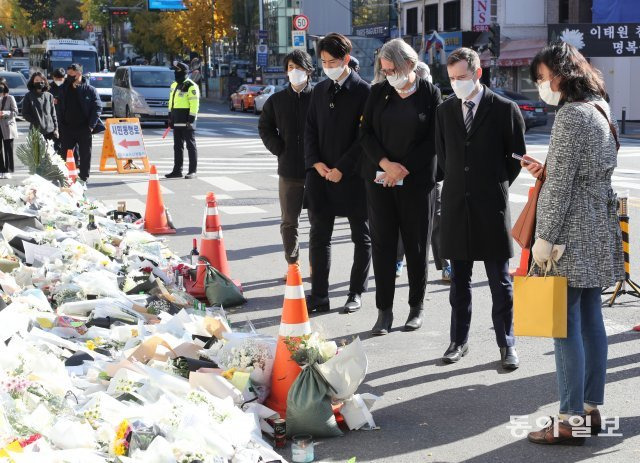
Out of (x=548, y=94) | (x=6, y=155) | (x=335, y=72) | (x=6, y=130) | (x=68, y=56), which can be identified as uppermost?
(x=68, y=56)

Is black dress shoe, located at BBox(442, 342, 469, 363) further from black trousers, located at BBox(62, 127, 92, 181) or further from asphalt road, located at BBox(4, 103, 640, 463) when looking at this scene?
black trousers, located at BBox(62, 127, 92, 181)

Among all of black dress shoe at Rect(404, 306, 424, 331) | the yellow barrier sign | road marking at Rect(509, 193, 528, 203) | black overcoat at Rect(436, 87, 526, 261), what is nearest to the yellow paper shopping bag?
black overcoat at Rect(436, 87, 526, 261)

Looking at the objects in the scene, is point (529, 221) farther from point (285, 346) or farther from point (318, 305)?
point (318, 305)

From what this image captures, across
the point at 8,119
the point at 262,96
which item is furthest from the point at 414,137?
the point at 262,96

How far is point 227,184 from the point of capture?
712 inches

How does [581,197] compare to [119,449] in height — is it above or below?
above

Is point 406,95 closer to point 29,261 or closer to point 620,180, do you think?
point 29,261

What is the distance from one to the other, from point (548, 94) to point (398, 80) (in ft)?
7.23

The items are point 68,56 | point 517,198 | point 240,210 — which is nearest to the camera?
point 240,210

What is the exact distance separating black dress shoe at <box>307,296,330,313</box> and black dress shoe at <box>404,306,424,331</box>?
0.92m

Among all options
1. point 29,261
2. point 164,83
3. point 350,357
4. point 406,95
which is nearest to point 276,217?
point 29,261

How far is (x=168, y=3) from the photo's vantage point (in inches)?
2512

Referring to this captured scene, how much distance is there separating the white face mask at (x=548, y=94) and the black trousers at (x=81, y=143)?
41.9ft

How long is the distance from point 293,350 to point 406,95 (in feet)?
8.08
